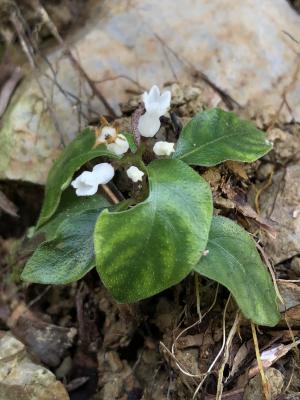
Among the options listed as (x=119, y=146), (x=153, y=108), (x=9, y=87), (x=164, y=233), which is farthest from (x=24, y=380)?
(x=9, y=87)

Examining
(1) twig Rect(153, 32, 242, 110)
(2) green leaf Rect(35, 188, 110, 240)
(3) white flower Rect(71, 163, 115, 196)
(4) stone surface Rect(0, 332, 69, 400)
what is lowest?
(4) stone surface Rect(0, 332, 69, 400)

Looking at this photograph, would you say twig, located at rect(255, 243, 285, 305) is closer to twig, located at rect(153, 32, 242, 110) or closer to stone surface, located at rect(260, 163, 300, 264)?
stone surface, located at rect(260, 163, 300, 264)

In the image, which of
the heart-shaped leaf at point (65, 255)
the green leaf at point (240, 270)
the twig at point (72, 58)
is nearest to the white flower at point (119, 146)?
the heart-shaped leaf at point (65, 255)

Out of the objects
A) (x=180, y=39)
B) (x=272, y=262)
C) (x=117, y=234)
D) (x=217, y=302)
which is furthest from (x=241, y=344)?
(x=180, y=39)

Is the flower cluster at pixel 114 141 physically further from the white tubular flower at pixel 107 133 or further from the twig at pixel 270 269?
the twig at pixel 270 269

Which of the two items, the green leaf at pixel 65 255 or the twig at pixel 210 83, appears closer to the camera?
the green leaf at pixel 65 255

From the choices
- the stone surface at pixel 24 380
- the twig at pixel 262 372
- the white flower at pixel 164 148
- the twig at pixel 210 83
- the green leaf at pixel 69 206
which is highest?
the white flower at pixel 164 148

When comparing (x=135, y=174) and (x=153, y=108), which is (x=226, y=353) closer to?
(x=135, y=174)

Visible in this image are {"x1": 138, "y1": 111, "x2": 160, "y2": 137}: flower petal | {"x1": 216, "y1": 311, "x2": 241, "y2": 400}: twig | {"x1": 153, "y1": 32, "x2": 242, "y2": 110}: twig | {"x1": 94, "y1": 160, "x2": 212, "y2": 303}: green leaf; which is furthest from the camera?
{"x1": 153, "y1": 32, "x2": 242, "y2": 110}: twig

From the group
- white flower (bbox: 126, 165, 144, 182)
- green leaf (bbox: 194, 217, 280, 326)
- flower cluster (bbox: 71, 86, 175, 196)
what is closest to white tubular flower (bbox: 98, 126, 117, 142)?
flower cluster (bbox: 71, 86, 175, 196)
